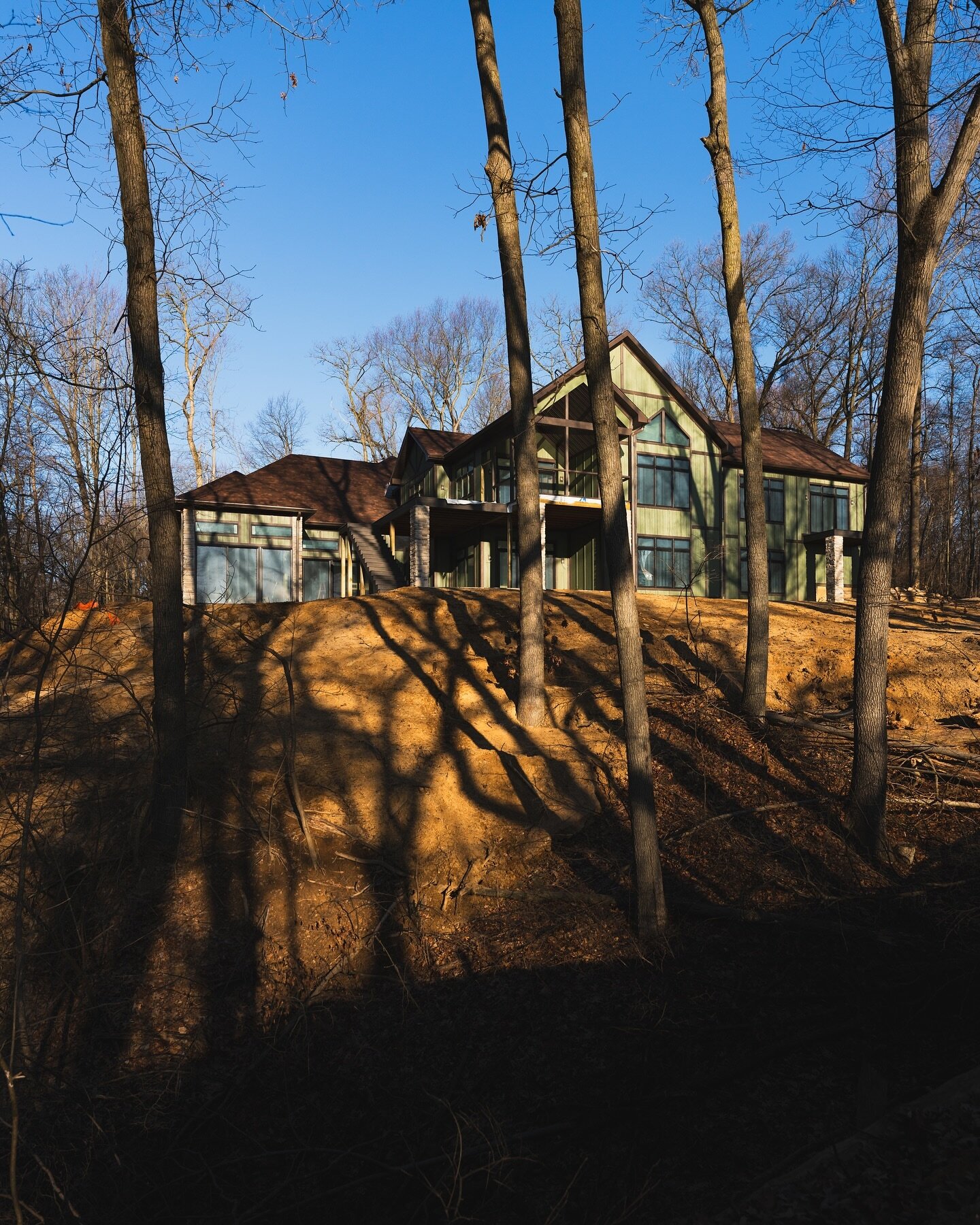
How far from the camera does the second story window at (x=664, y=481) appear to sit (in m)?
23.9

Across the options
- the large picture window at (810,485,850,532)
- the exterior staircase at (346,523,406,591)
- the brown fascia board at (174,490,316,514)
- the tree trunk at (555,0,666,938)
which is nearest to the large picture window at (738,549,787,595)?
the large picture window at (810,485,850,532)

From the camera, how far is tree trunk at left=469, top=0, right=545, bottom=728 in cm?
1027

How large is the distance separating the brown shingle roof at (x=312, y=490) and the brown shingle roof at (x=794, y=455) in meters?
11.2

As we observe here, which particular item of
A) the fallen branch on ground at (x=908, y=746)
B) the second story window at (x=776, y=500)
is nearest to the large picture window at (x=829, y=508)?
the second story window at (x=776, y=500)

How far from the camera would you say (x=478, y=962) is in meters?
7.15

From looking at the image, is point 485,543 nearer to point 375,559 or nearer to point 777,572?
point 375,559

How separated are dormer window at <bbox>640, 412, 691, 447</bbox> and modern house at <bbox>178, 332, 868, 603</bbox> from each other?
4 centimetres

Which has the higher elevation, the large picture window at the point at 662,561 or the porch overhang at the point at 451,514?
the porch overhang at the point at 451,514

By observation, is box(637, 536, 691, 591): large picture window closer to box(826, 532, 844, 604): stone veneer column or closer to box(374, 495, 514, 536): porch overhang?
box(374, 495, 514, 536): porch overhang

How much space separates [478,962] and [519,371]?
22.7ft

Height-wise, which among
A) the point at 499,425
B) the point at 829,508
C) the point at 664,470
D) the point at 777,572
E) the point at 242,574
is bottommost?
the point at 777,572

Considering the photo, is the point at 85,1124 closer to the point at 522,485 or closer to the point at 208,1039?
the point at 208,1039

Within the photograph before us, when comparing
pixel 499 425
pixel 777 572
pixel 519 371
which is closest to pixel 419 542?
pixel 499 425

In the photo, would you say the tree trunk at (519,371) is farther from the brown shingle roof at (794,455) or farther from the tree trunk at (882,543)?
the brown shingle roof at (794,455)
